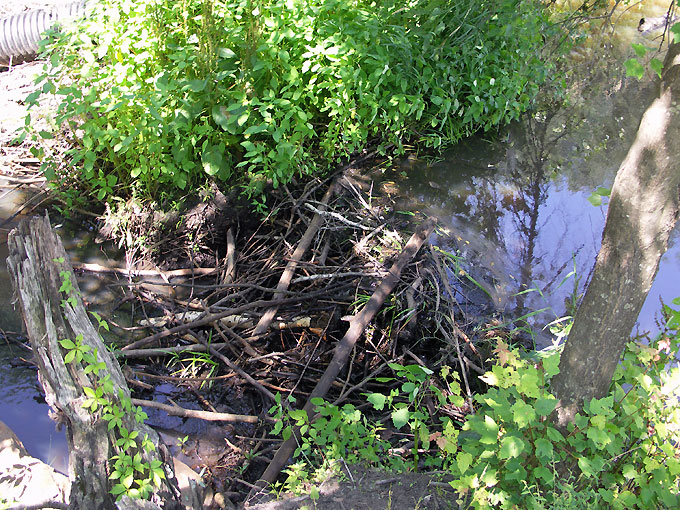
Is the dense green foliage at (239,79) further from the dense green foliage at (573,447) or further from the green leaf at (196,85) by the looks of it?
the dense green foliage at (573,447)

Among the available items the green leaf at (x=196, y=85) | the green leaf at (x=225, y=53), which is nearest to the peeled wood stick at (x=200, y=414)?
the green leaf at (x=196, y=85)

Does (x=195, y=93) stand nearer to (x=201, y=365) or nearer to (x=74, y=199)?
(x=74, y=199)

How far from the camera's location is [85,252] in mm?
4531

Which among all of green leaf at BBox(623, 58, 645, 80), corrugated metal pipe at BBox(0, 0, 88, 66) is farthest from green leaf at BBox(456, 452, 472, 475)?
corrugated metal pipe at BBox(0, 0, 88, 66)

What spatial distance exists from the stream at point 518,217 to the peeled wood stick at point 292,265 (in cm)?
87

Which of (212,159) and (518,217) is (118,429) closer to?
(212,159)

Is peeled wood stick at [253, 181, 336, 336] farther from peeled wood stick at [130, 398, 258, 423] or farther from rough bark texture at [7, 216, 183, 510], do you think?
rough bark texture at [7, 216, 183, 510]

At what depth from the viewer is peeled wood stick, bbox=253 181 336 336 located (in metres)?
3.73

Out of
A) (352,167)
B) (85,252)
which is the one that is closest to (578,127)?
(352,167)

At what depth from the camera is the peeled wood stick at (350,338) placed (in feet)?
9.37

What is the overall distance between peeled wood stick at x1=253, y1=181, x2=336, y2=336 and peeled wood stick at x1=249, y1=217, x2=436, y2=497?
27.7 inches

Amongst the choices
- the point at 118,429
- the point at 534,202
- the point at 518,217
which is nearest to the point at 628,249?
the point at 118,429

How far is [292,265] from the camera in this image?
13.1ft

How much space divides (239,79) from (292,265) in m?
1.50
